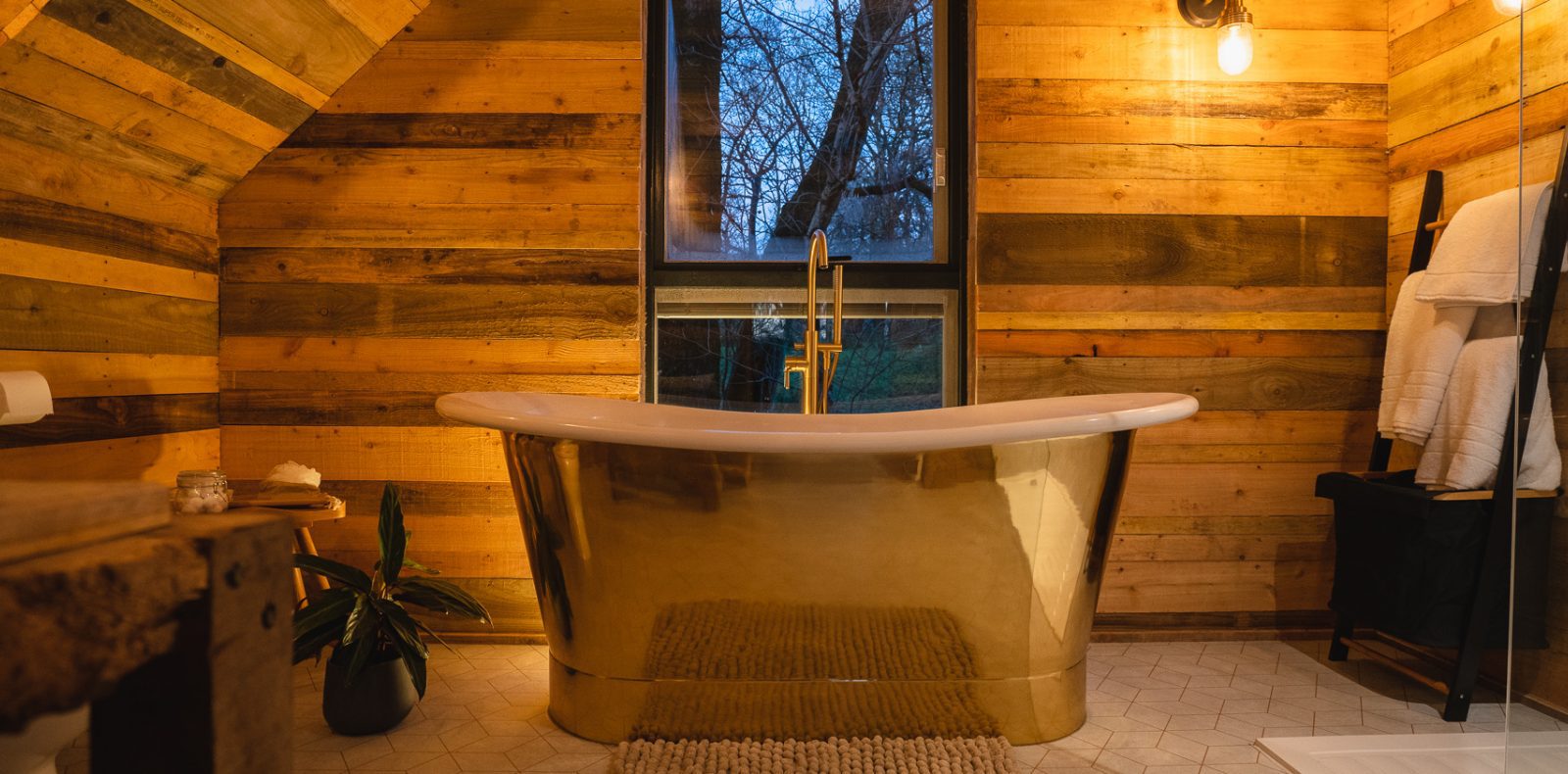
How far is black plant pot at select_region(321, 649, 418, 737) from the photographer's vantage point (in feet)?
5.97

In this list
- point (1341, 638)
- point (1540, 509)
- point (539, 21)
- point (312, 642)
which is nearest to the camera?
point (1540, 509)

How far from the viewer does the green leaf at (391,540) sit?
1.86 metres

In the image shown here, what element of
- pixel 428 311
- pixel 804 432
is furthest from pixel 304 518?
pixel 804 432

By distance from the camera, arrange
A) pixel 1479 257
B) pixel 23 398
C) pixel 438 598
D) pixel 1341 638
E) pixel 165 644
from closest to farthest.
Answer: pixel 165 644 → pixel 23 398 → pixel 438 598 → pixel 1479 257 → pixel 1341 638

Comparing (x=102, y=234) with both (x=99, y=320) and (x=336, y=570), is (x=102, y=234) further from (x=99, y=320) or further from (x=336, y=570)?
(x=336, y=570)

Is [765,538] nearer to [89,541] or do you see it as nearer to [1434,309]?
[89,541]

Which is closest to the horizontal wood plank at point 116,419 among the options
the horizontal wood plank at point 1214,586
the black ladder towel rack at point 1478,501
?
the horizontal wood plank at point 1214,586

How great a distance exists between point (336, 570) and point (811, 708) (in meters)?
0.97

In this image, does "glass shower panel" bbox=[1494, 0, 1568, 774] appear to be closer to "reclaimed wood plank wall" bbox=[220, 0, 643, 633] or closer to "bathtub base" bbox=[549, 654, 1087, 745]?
"bathtub base" bbox=[549, 654, 1087, 745]

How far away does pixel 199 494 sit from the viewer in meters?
1.89

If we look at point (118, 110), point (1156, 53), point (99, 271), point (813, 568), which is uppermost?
point (1156, 53)

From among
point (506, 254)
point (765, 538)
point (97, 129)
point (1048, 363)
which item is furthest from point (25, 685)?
point (1048, 363)

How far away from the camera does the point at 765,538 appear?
5.52 feet

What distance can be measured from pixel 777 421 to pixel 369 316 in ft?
3.87
